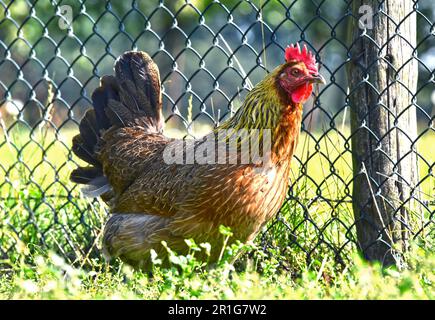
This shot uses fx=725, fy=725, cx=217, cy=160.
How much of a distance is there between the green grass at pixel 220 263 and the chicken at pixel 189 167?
0.56 feet

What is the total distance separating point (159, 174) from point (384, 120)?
4.43 ft

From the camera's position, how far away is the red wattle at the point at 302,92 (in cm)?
390

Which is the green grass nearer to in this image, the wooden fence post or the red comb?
the wooden fence post

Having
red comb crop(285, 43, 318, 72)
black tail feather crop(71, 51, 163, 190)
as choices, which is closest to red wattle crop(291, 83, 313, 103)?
red comb crop(285, 43, 318, 72)

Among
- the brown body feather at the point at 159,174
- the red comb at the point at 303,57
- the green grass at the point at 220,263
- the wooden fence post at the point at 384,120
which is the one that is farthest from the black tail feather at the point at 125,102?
the wooden fence post at the point at 384,120

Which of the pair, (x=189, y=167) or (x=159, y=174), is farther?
(x=159, y=174)

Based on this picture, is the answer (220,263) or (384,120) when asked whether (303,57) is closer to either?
(384,120)

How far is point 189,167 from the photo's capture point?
409 centimetres

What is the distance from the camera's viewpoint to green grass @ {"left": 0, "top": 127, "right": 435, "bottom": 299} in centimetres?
313

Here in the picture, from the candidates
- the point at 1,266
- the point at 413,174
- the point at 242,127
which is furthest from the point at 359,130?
the point at 1,266

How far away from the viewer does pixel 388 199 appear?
4.26 metres

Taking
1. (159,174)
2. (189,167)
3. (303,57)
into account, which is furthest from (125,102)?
(303,57)
